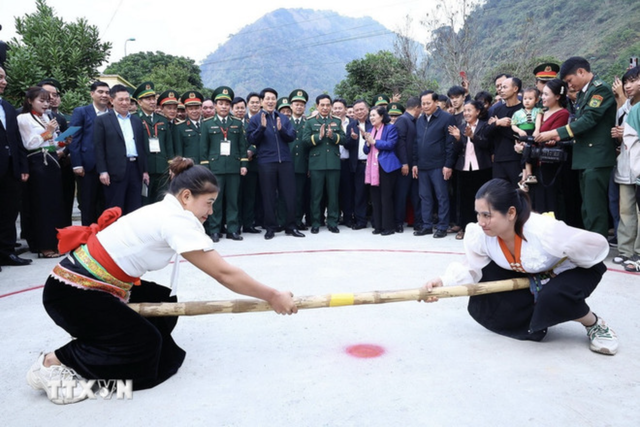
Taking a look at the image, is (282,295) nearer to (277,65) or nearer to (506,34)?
(506,34)

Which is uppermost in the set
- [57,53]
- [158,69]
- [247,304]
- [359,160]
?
[158,69]

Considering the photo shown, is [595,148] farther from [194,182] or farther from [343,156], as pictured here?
[194,182]

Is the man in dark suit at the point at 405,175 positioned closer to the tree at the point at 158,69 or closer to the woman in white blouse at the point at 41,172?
the woman in white blouse at the point at 41,172

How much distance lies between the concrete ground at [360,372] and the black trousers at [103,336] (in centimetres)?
13

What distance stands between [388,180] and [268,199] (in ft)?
5.15

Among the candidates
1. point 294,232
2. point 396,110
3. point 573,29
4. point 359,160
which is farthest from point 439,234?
point 573,29

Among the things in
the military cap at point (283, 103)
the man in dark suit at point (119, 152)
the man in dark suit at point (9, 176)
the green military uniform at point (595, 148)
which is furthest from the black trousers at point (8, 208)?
the green military uniform at point (595, 148)

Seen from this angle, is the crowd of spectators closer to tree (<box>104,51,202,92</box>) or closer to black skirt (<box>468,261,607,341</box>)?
black skirt (<box>468,261,607,341</box>)

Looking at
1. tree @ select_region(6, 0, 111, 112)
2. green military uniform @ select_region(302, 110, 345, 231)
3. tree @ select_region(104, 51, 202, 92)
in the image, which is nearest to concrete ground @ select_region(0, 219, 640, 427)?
green military uniform @ select_region(302, 110, 345, 231)

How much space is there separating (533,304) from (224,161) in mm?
4489

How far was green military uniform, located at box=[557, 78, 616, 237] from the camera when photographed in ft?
15.1

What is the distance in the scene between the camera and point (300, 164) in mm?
7039

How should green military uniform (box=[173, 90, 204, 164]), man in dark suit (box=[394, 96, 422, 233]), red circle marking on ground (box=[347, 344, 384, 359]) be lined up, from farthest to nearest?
green military uniform (box=[173, 90, 204, 164])
man in dark suit (box=[394, 96, 422, 233])
red circle marking on ground (box=[347, 344, 384, 359])

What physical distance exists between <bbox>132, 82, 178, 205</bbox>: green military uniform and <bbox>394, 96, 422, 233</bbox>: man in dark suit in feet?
9.78
